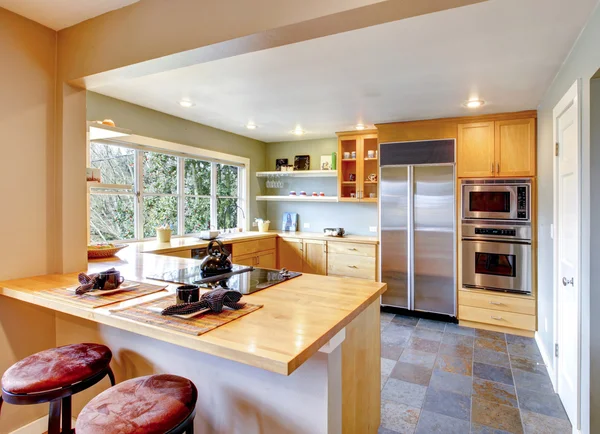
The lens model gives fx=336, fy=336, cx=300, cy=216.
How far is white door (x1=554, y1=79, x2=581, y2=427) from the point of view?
193cm

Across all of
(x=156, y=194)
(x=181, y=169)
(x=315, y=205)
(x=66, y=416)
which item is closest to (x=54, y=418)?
(x=66, y=416)

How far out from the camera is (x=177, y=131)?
4.04 meters

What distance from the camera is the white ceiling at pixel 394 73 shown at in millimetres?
1904

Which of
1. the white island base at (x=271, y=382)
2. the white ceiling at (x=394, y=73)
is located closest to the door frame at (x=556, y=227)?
the white ceiling at (x=394, y=73)

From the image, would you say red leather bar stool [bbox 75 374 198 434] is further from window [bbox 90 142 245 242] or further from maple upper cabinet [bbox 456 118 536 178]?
maple upper cabinet [bbox 456 118 536 178]

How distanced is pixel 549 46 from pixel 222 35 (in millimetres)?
2097

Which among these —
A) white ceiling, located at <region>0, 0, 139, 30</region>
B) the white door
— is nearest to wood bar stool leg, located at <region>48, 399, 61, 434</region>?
white ceiling, located at <region>0, 0, 139, 30</region>

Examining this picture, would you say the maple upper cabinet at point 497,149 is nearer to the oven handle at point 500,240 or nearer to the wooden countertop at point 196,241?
the oven handle at point 500,240

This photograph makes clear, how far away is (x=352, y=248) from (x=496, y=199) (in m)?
1.78

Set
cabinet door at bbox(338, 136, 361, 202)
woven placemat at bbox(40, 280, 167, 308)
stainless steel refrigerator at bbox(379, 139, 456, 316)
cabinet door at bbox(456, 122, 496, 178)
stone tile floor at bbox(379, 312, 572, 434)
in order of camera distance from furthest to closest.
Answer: cabinet door at bbox(338, 136, 361, 202), stainless steel refrigerator at bbox(379, 139, 456, 316), cabinet door at bbox(456, 122, 496, 178), stone tile floor at bbox(379, 312, 572, 434), woven placemat at bbox(40, 280, 167, 308)

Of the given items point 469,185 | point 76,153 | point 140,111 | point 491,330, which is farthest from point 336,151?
point 76,153

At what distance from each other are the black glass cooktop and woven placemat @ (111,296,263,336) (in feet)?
0.95

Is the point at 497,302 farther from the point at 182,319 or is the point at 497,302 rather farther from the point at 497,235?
the point at 182,319

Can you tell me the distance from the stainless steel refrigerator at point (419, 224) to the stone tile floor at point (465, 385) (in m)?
0.51
